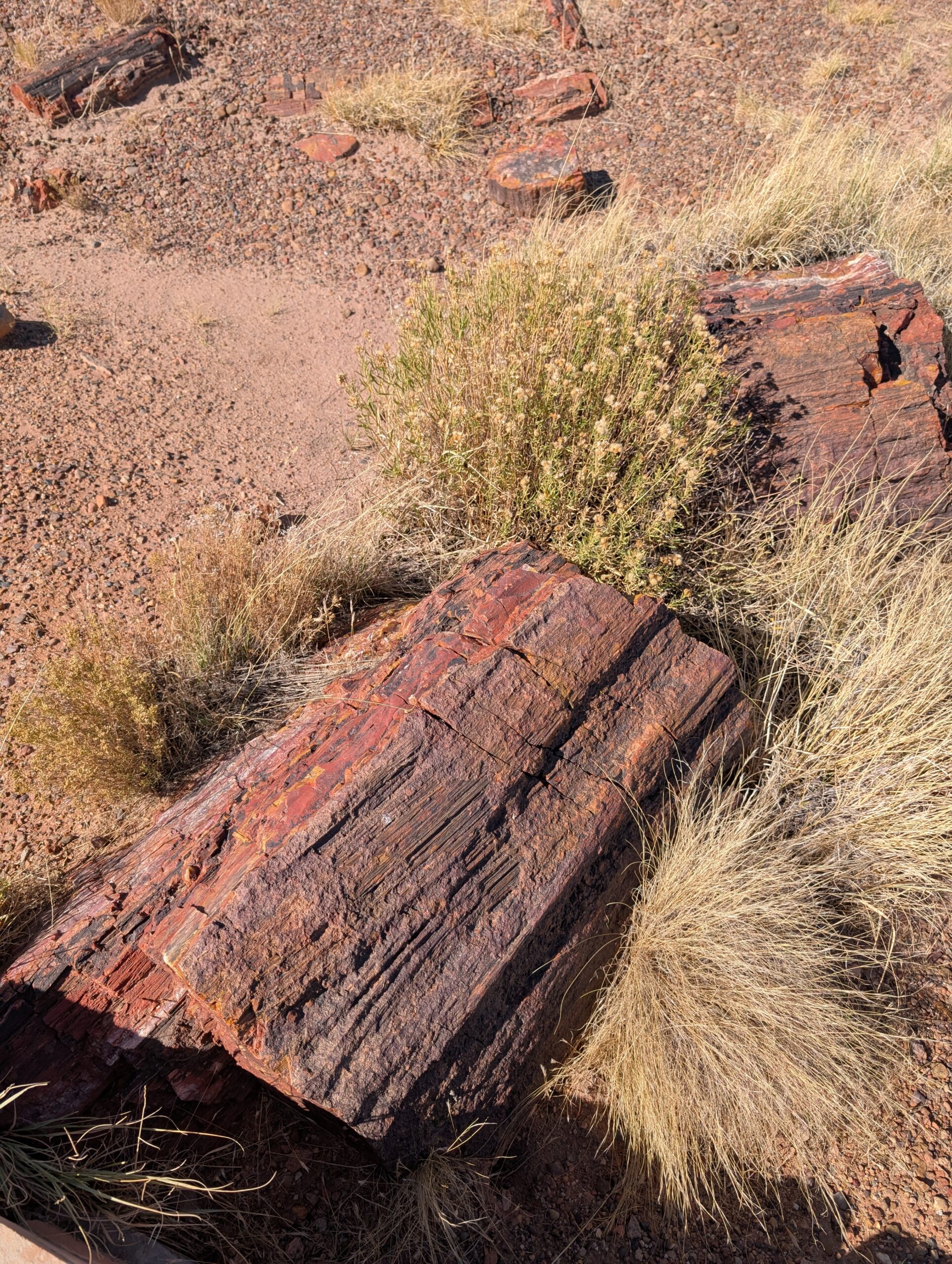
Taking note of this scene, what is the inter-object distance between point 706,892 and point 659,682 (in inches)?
25.8

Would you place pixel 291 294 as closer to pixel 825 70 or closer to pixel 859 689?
pixel 859 689

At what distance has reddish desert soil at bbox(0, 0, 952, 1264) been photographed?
2.18m

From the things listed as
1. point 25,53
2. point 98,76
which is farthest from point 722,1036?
point 25,53

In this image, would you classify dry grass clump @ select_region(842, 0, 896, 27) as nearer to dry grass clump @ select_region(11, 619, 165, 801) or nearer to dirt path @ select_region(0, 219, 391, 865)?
dirt path @ select_region(0, 219, 391, 865)

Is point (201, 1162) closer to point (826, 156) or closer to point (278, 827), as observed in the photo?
point (278, 827)

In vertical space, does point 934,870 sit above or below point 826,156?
below

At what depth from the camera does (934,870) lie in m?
2.64

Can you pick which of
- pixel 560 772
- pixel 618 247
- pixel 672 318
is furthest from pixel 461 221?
pixel 560 772

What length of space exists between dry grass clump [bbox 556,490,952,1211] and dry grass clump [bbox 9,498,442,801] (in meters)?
1.51

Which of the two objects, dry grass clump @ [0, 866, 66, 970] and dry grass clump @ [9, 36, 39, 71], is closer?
dry grass clump @ [0, 866, 66, 970]

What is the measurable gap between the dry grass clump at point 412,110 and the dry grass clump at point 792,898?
216 inches

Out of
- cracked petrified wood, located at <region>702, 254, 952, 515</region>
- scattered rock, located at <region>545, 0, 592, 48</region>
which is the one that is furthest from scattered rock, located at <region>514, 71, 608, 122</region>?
cracked petrified wood, located at <region>702, 254, 952, 515</region>

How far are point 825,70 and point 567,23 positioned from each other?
2.58 m

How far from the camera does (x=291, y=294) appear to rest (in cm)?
580
